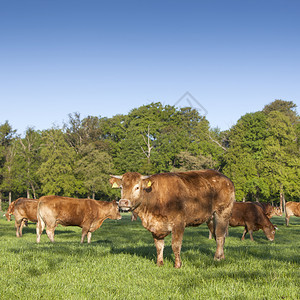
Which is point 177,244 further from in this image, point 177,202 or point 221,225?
Answer: point 221,225

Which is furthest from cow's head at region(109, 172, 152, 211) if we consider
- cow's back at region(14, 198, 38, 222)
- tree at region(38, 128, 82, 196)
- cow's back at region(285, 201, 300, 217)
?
tree at region(38, 128, 82, 196)

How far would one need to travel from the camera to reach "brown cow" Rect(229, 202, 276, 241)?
17.2m

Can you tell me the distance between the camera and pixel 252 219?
685 inches

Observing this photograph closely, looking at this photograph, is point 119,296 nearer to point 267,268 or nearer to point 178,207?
point 178,207

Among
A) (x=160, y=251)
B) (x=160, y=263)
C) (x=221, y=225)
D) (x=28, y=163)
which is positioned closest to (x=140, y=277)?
(x=160, y=263)

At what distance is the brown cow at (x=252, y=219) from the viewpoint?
17.2 metres

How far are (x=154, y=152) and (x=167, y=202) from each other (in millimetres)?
64920

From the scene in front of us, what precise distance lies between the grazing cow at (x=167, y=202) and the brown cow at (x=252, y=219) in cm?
938

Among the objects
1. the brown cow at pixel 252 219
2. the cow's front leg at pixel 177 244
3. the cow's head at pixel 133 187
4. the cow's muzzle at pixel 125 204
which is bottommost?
the brown cow at pixel 252 219

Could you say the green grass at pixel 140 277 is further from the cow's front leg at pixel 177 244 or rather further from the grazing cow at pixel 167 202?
the grazing cow at pixel 167 202

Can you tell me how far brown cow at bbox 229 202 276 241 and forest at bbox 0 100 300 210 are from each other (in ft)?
129

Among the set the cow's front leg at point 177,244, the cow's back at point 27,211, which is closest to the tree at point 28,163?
the cow's back at point 27,211

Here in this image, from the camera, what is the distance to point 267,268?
7.38m

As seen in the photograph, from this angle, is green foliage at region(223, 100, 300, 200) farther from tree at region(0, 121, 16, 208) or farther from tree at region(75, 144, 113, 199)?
tree at region(0, 121, 16, 208)
